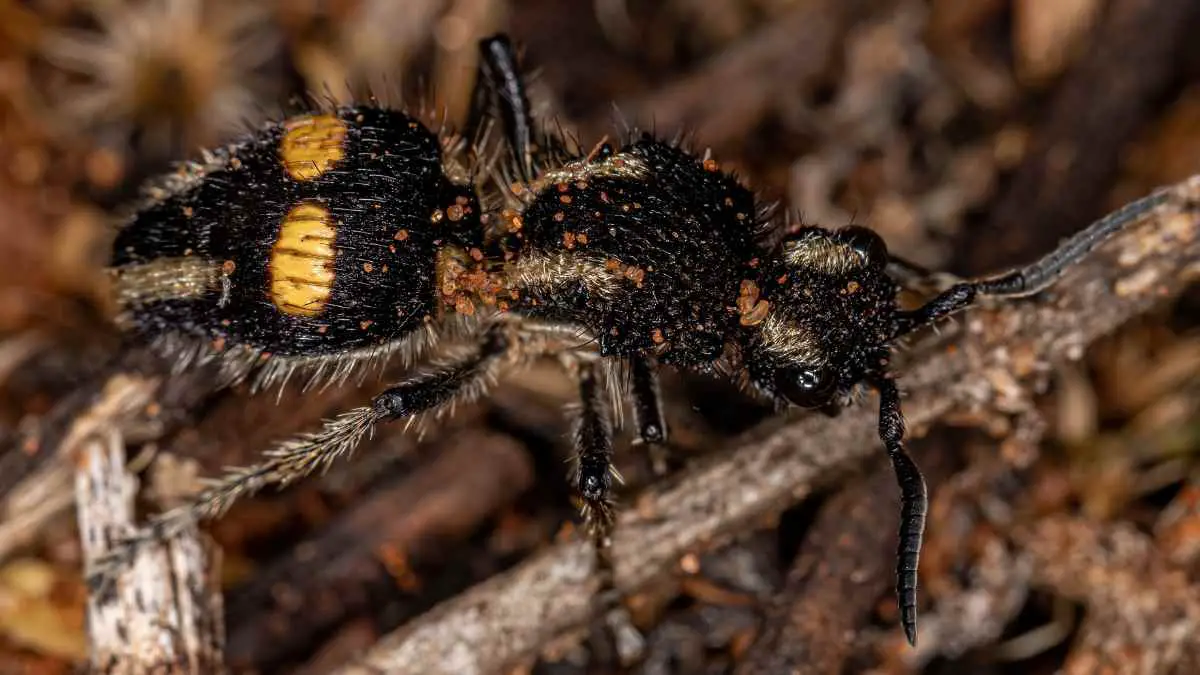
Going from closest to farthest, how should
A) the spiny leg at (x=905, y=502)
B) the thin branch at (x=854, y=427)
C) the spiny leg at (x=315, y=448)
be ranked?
the spiny leg at (x=905, y=502)
the thin branch at (x=854, y=427)
the spiny leg at (x=315, y=448)

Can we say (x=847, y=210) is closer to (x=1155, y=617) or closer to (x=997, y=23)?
(x=997, y=23)

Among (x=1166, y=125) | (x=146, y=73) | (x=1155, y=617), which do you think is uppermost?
(x=146, y=73)

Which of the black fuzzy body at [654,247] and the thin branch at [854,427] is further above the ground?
the black fuzzy body at [654,247]

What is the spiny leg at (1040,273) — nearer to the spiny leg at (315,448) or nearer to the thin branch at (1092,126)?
the thin branch at (1092,126)

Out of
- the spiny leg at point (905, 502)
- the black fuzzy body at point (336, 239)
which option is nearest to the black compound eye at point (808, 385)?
the spiny leg at point (905, 502)

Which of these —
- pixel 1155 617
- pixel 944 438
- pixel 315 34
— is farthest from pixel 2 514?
pixel 1155 617

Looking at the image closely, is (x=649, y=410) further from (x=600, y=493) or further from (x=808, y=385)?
(x=808, y=385)
